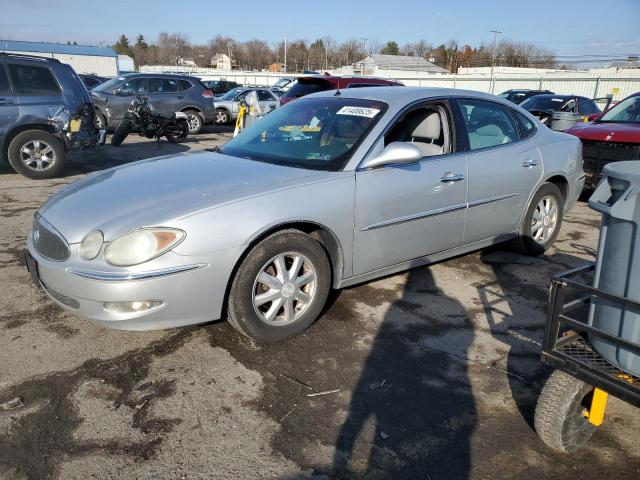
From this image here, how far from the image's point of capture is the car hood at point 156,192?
3.05 metres

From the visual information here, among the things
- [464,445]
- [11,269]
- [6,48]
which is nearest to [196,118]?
[11,269]

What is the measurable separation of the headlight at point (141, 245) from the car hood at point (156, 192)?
0.05 meters

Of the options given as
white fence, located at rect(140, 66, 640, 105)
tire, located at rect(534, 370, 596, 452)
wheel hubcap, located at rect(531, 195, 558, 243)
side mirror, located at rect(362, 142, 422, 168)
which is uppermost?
white fence, located at rect(140, 66, 640, 105)

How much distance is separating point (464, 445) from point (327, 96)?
3116 mm

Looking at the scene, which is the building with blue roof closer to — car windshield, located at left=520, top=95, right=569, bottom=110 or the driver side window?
car windshield, located at left=520, top=95, right=569, bottom=110

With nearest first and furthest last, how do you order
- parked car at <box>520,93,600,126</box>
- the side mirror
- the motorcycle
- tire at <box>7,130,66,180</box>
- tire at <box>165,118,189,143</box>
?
1. the side mirror
2. tire at <box>7,130,66,180</box>
3. the motorcycle
4. tire at <box>165,118,189,143</box>
5. parked car at <box>520,93,600,126</box>

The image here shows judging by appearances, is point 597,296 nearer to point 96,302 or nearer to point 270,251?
point 270,251

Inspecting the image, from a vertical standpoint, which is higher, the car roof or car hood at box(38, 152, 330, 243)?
the car roof

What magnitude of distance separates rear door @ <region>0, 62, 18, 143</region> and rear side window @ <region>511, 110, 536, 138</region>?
24.1 ft

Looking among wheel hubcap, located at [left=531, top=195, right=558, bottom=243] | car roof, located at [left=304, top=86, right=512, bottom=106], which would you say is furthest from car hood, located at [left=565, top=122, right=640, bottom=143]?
car roof, located at [left=304, top=86, right=512, bottom=106]

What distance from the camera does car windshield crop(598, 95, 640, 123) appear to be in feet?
26.4

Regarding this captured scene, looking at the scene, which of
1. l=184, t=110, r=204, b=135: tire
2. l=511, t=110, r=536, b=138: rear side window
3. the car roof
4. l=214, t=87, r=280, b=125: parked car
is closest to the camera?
the car roof

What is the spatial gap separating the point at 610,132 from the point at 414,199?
5.00 m

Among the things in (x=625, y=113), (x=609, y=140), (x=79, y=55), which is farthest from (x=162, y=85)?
(x=79, y=55)
